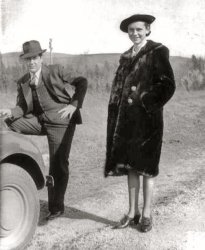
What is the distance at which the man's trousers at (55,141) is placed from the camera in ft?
17.4

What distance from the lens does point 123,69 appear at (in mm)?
4895

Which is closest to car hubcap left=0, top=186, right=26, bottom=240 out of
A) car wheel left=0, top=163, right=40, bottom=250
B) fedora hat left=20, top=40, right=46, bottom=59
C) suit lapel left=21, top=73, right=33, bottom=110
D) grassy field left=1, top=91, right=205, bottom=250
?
car wheel left=0, top=163, right=40, bottom=250

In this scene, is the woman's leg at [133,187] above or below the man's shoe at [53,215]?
above

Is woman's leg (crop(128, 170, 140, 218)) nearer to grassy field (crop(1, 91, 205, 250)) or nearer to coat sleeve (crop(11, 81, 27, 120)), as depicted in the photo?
grassy field (crop(1, 91, 205, 250))

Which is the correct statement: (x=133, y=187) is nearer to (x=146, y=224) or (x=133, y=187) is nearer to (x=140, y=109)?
(x=146, y=224)

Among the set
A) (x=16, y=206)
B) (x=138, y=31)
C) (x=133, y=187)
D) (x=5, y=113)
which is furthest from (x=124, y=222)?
(x=138, y=31)

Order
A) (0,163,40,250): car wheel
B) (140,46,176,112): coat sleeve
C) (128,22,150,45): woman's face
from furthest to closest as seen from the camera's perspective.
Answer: (128,22,150,45): woman's face, (140,46,176,112): coat sleeve, (0,163,40,250): car wheel

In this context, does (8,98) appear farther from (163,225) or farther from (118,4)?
(163,225)

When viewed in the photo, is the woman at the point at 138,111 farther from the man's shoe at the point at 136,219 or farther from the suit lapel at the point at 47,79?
the suit lapel at the point at 47,79

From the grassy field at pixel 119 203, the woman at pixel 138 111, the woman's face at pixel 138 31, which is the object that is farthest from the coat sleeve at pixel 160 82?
the grassy field at pixel 119 203

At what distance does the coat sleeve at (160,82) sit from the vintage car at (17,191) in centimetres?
103

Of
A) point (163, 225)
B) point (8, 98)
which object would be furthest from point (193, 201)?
point (8, 98)

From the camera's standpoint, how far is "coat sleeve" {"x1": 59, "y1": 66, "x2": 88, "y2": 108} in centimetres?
524

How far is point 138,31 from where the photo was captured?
4.74 metres
